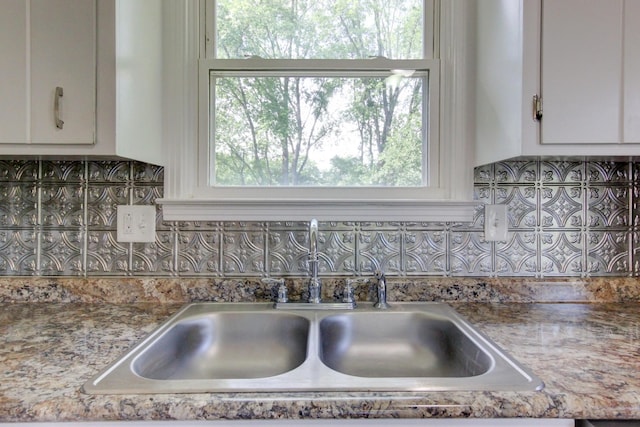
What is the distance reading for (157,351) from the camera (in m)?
0.89

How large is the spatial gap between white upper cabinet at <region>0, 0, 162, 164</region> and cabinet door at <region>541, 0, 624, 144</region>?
1.14 m

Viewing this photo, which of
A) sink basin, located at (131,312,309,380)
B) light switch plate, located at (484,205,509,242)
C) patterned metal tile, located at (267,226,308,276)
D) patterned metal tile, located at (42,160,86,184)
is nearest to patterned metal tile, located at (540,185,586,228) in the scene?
light switch plate, located at (484,205,509,242)

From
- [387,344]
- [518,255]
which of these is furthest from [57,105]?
[518,255]

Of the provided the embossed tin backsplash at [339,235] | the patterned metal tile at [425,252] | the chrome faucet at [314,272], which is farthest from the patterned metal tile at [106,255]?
the patterned metal tile at [425,252]

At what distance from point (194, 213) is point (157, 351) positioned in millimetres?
480

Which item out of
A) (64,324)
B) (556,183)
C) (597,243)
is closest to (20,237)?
(64,324)

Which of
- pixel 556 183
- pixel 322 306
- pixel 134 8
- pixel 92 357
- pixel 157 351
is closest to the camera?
pixel 92 357

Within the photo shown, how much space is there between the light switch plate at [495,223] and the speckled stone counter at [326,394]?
307 millimetres

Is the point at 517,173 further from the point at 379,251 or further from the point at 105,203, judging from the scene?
the point at 105,203

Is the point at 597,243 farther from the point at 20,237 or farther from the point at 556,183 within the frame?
the point at 20,237

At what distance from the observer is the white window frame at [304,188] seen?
1.22m

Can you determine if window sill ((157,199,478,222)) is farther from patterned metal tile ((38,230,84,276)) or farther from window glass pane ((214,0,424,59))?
window glass pane ((214,0,424,59))

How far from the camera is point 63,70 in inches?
37.3

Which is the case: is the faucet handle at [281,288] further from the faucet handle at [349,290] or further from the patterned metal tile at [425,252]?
the patterned metal tile at [425,252]
